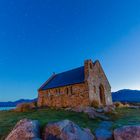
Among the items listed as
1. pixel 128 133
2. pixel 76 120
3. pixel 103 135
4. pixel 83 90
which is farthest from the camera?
pixel 83 90

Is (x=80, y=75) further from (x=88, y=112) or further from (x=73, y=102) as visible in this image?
(x=88, y=112)

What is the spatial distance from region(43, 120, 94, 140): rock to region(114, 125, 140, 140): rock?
1.99 meters

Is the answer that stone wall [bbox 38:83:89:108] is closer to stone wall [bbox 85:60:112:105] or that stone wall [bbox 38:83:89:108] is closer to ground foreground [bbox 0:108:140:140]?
stone wall [bbox 85:60:112:105]

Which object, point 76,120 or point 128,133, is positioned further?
point 76,120

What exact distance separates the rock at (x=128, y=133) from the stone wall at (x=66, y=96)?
61.3ft

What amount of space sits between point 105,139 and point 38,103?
1285 inches

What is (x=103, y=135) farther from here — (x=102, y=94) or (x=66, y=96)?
(x=102, y=94)

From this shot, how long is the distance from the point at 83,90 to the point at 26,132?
69.6 ft

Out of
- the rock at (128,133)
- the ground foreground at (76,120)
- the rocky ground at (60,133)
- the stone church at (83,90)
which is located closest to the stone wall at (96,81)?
the stone church at (83,90)

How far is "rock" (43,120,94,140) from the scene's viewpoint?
1157 cm

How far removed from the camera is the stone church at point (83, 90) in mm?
32156

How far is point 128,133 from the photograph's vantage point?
12133 mm

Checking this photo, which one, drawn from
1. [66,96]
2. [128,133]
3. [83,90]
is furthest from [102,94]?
[128,133]

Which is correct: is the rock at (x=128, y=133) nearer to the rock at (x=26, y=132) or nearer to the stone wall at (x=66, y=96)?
the rock at (x=26, y=132)
